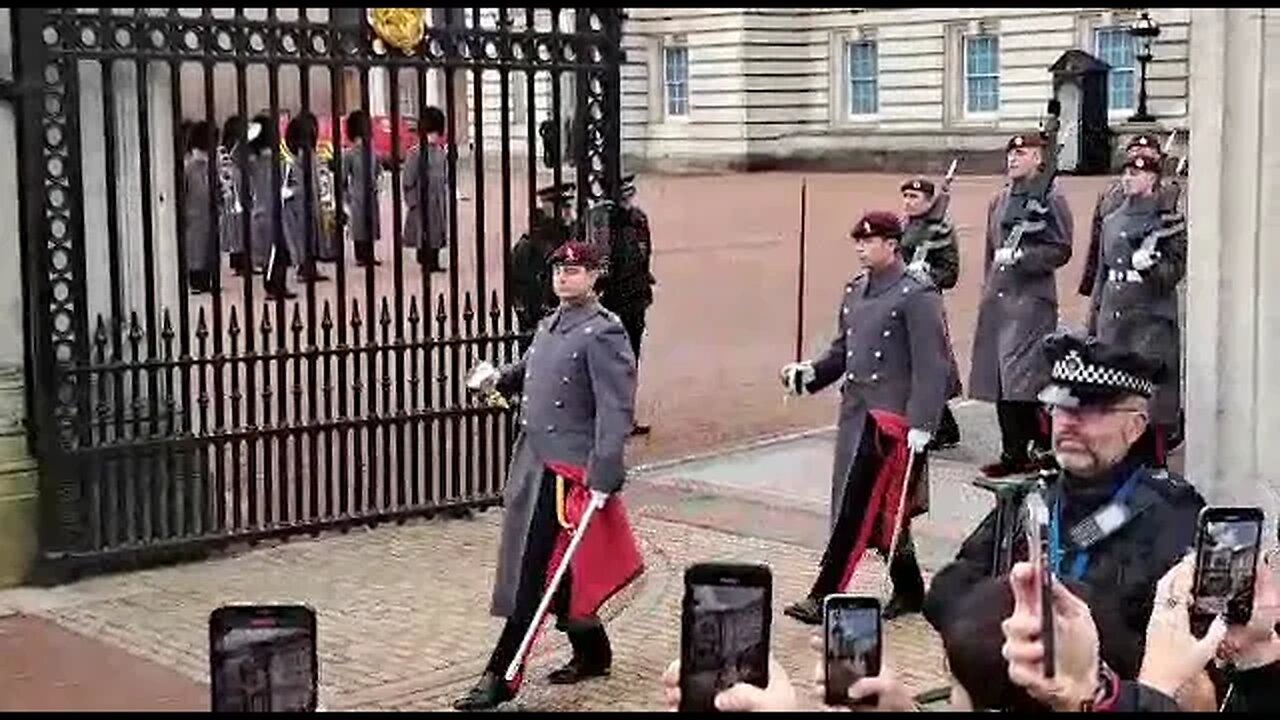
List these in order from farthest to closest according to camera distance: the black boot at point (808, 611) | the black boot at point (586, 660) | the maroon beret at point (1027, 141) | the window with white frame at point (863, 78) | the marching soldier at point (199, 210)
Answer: the window with white frame at point (863, 78) < the maroon beret at point (1027, 141) < the marching soldier at point (199, 210) < the black boot at point (808, 611) < the black boot at point (586, 660)

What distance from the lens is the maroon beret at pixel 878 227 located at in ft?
25.8

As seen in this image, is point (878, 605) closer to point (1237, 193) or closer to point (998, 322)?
point (1237, 193)

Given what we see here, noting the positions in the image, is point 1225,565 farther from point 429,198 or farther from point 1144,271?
point 1144,271

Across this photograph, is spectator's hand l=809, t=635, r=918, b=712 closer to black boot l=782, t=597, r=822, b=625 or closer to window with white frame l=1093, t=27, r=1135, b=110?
black boot l=782, t=597, r=822, b=625

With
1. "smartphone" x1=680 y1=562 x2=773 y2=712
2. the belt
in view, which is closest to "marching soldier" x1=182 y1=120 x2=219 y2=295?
the belt

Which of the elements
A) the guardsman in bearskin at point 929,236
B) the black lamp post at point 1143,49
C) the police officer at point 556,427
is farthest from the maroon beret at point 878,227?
the black lamp post at point 1143,49

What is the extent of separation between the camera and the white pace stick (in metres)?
6.75

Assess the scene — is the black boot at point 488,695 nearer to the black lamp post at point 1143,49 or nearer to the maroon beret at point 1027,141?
the maroon beret at point 1027,141

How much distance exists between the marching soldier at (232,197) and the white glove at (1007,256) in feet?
13.4

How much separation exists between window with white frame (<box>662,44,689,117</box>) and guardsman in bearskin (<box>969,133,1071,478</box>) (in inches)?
1413

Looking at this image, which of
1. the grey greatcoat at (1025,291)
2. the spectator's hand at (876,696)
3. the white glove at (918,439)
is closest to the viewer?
the spectator's hand at (876,696)

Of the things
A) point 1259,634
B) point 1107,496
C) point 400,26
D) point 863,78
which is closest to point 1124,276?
point 400,26

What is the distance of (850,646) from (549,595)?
3.85 m

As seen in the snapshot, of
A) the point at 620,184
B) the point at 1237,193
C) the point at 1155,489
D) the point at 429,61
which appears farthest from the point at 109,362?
the point at 1155,489
